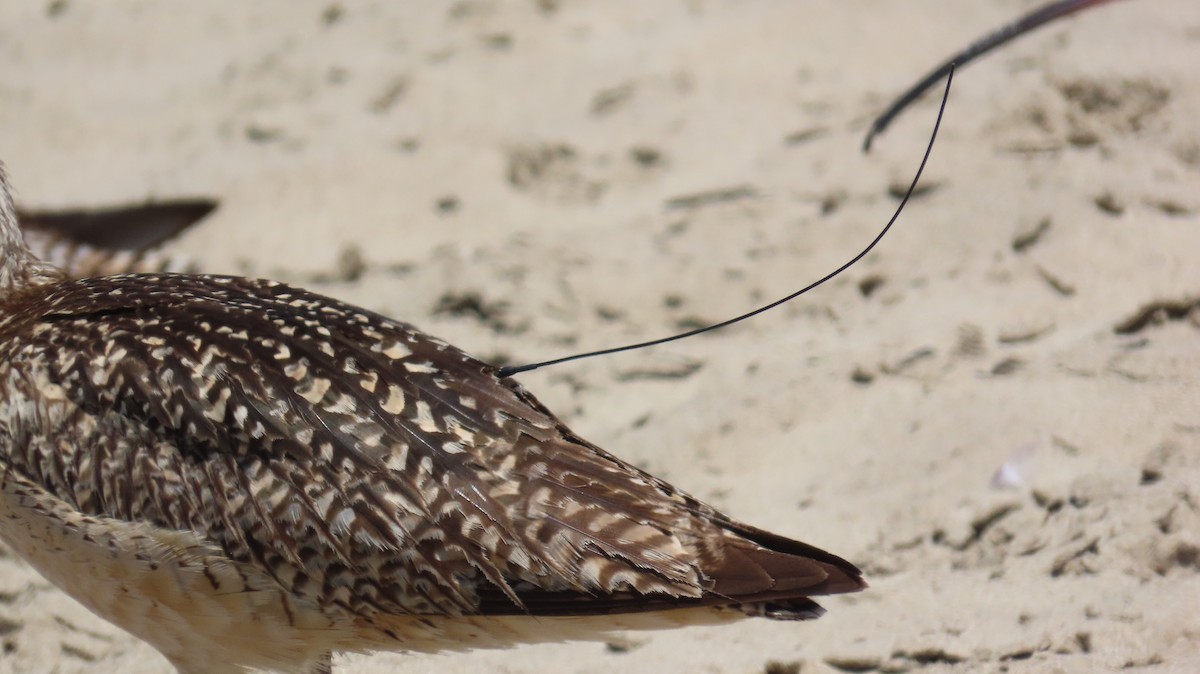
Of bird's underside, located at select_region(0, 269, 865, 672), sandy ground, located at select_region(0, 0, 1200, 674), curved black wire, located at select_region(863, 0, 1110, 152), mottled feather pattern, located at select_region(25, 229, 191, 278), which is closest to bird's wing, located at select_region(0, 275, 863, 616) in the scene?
bird's underside, located at select_region(0, 269, 865, 672)

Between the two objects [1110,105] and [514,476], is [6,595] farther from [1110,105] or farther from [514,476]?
[1110,105]

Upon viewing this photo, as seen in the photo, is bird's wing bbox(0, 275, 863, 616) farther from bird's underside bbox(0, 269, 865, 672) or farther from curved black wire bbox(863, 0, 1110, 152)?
curved black wire bbox(863, 0, 1110, 152)

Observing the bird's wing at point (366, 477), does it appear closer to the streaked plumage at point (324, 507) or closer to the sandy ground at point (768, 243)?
the streaked plumage at point (324, 507)

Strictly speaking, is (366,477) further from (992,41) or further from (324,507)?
(992,41)

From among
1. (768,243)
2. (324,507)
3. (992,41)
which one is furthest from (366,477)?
(992,41)

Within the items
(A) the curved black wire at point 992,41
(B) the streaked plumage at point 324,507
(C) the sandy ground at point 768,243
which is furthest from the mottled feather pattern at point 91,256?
(A) the curved black wire at point 992,41
